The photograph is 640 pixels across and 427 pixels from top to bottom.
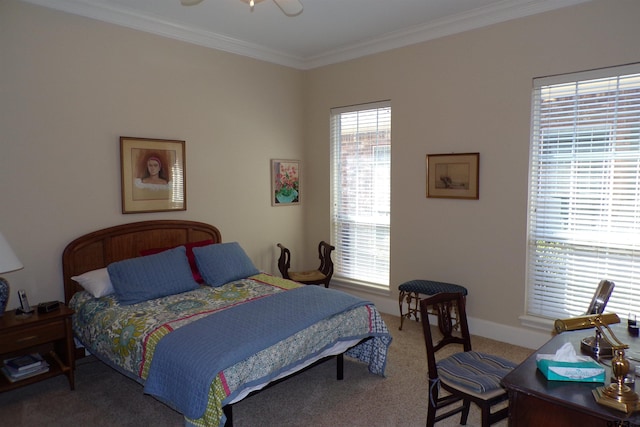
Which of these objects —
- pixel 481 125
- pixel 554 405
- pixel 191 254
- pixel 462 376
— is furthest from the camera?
pixel 191 254

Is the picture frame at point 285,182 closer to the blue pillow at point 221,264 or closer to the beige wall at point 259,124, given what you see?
the beige wall at point 259,124

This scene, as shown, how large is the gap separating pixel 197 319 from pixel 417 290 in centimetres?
227

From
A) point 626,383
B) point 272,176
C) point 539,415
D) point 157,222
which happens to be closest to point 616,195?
point 626,383

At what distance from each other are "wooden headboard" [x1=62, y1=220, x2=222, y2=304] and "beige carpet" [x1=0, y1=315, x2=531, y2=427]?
0.83 meters

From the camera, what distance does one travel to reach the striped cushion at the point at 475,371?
229cm

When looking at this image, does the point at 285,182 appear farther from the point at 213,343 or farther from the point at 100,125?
the point at 213,343

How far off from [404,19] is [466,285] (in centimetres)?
280

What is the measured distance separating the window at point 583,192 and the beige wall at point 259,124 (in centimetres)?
14

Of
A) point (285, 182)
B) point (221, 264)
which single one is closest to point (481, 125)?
point (285, 182)

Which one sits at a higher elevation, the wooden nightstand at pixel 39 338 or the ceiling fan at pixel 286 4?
the ceiling fan at pixel 286 4

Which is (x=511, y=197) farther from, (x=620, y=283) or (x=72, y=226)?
(x=72, y=226)

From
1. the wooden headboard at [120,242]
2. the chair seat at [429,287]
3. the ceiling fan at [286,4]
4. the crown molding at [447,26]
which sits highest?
the crown molding at [447,26]

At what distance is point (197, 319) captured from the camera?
Answer: 3.00 metres

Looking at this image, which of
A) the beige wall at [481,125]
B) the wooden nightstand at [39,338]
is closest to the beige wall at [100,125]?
the wooden nightstand at [39,338]
